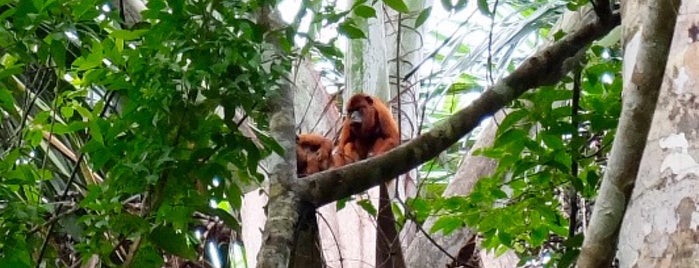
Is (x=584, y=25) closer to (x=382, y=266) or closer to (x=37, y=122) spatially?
(x=382, y=266)

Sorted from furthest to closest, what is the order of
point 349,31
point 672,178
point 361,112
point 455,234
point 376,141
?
point 376,141, point 361,112, point 455,234, point 349,31, point 672,178

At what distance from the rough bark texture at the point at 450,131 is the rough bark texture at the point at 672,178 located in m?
1.32

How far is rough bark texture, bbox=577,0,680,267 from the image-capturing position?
1.57 metres

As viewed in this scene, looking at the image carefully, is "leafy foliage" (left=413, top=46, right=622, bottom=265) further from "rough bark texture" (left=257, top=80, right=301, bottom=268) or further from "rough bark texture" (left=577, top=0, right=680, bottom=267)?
"rough bark texture" (left=577, top=0, right=680, bottom=267)

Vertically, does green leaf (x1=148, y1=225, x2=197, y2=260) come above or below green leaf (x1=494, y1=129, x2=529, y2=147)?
below

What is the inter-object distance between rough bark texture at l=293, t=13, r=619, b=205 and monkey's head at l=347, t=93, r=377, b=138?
165 centimetres

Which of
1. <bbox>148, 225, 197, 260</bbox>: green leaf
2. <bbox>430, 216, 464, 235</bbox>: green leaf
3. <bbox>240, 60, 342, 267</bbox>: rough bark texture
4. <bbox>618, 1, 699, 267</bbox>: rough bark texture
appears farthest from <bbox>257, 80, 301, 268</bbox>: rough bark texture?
<bbox>618, 1, 699, 267</bbox>: rough bark texture

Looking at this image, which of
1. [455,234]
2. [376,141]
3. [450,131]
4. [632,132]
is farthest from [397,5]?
[376,141]

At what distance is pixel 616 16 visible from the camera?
2971mm

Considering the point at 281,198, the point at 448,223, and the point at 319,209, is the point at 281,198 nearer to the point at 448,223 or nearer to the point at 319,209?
the point at 448,223

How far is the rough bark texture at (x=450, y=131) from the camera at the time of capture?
267 cm

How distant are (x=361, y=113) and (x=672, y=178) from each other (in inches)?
141

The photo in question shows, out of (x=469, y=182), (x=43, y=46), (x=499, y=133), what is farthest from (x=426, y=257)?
(x=43, y=46)

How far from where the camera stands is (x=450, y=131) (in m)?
2.82
